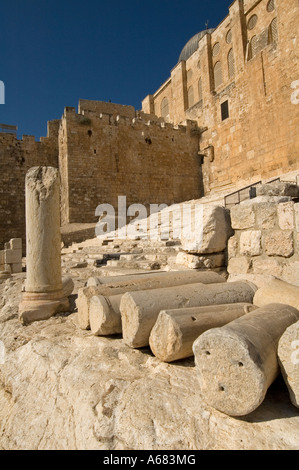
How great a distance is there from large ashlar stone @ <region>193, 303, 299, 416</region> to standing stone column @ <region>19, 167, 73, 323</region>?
3.01 metres

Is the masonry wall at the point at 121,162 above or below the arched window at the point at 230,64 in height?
below

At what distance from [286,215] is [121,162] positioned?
16.0 m

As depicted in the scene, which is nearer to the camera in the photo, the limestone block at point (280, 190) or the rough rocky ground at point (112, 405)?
the rough rocky ground at point (112, 405)

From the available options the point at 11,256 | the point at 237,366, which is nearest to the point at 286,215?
the point at 237,366

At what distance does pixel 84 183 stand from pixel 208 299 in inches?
608

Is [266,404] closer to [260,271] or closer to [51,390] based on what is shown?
[51,390]

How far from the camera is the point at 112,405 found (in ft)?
6.46

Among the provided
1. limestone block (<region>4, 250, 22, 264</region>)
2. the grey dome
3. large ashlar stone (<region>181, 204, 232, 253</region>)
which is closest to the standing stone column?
large ashlar stone (<region>181, 204, 232, 253</region>)

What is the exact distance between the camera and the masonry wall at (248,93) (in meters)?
13.9

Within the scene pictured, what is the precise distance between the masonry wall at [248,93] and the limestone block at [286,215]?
11.5 meters

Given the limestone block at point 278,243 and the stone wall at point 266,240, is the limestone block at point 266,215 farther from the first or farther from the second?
the limestone block at point 278,243

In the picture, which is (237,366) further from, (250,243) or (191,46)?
(191,46)

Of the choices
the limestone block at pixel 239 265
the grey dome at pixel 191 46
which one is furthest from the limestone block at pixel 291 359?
the grey dome at pixel 191 46

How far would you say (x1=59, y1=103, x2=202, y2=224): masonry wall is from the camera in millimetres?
17109
